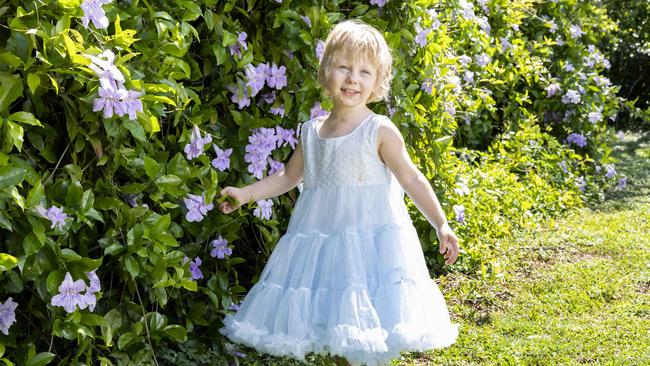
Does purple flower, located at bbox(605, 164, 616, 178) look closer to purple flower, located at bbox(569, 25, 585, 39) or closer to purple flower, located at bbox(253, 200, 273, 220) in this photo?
purple flower, located at bbox(569, 25, 585, 39)

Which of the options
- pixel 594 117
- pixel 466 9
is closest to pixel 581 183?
pixel 594 117

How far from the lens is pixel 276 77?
125 inches

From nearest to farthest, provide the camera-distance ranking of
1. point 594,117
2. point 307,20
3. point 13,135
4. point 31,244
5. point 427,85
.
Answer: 1. point 13,135
2. point 31,244
3. point 307,20
4. point 427,85
5. point 594,117

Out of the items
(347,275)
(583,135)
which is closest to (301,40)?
(347,275)

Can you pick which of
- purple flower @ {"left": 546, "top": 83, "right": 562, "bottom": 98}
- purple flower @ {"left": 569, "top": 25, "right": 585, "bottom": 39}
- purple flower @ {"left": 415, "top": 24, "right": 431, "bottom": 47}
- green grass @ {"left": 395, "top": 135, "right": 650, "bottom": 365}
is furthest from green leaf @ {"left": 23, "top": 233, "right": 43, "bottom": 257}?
purple flower @ {"left": 569, "top": 25, "right": 585, "bottom": 39}

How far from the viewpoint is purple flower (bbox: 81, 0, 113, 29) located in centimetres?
218

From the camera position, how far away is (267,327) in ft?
8.70

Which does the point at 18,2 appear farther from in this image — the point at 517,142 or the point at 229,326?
the point at 517,142

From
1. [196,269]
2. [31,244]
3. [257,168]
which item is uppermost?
[257,168]

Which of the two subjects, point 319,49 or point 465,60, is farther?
point 465,60

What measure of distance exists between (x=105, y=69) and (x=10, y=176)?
32cm

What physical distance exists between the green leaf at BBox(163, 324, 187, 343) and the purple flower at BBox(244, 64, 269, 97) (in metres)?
0.80

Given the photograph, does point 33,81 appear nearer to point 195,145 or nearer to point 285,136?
point 195,145

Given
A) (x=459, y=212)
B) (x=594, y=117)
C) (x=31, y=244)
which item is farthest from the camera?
(x=594, y=117)
